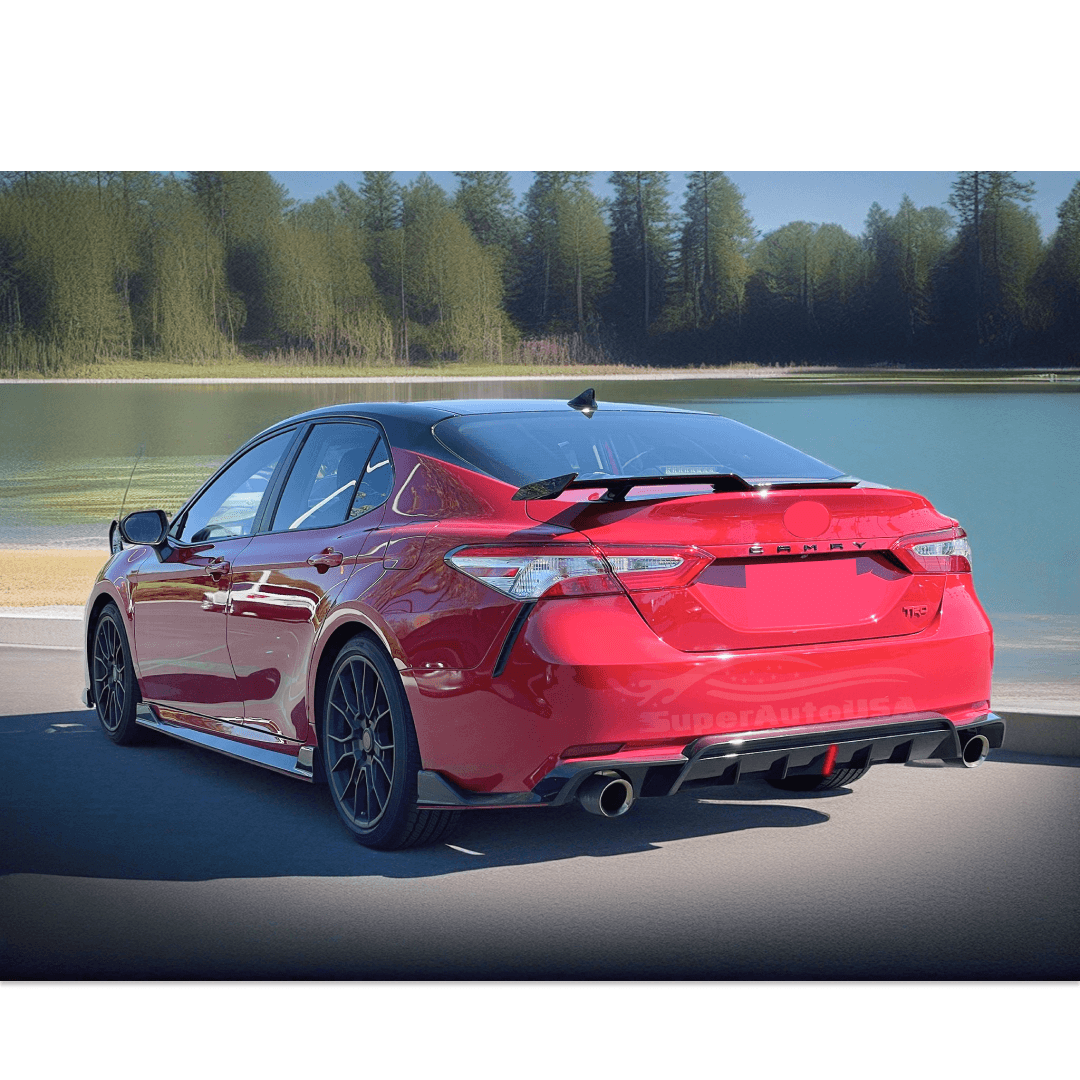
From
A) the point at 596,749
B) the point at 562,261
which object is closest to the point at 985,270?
the point at 562,261

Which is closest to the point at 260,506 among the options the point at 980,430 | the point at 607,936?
the point at 607,936

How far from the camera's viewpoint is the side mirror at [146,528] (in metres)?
7.42

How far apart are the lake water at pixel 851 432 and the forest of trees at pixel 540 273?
52 centimetres

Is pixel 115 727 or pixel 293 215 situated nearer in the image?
pixel 115 727

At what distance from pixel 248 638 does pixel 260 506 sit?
61 centimetres

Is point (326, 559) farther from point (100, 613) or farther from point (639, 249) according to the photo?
point (639, 249)

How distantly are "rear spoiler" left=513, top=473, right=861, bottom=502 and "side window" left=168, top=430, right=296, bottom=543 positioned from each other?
6.27 ft

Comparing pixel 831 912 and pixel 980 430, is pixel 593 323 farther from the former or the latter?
pixel 831 912

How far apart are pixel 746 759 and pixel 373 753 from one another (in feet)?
4.84

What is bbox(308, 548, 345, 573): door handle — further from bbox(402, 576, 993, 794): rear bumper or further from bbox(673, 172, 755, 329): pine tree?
bbox(673, 172, 755, 329): pine tree

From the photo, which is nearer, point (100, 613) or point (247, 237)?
point (100, 613)

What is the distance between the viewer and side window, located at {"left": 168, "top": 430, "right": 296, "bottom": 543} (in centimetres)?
679

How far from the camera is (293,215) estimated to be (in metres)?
17.1

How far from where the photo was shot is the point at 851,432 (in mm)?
19094
